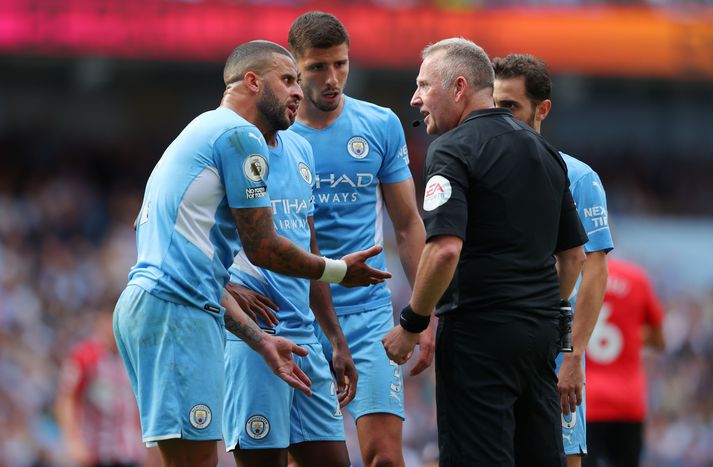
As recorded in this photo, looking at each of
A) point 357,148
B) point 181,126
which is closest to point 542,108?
point 357,148

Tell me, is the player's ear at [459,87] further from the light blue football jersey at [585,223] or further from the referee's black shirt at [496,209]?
the light blue football jersey at [585,223]

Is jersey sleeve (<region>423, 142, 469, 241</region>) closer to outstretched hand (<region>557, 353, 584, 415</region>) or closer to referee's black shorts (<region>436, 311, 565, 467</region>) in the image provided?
referee's black shorts (<region>436, 311, 565, 467</region>)

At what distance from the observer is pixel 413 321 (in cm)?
520

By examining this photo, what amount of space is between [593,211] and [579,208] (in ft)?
0.26

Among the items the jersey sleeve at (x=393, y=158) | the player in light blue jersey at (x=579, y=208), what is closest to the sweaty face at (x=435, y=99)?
the player in light blue jersey at (x=579, y=208)

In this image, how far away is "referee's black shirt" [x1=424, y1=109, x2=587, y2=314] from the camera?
514 centimetres

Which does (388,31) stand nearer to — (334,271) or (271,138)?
(271,138)

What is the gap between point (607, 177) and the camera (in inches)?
952

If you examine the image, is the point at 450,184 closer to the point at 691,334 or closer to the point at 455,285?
the point at 455,285

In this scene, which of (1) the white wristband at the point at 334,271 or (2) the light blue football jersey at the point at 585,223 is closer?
(1) the white wristband at the point at 334,271

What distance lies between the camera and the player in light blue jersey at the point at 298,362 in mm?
5828

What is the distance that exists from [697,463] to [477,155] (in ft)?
44.0

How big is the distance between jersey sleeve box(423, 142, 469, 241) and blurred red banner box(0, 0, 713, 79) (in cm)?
1350

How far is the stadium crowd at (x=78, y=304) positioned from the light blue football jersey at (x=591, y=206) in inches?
277
